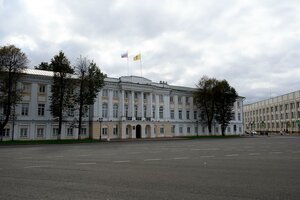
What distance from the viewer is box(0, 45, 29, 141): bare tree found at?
47.1 m

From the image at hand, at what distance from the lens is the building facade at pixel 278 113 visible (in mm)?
110688

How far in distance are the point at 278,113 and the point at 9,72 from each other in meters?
105

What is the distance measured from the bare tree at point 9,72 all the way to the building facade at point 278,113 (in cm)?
8523

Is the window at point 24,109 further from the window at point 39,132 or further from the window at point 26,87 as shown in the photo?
the window at point 39,132

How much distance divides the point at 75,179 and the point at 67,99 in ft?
152

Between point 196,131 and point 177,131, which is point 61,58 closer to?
point 177,131

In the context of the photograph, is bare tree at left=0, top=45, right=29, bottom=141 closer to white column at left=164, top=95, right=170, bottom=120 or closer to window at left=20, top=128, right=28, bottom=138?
window at left=20, top=128, right=28, bottom=138

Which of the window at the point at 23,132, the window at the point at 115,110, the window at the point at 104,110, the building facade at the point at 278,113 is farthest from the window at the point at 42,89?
the building facade at the point at 278,113

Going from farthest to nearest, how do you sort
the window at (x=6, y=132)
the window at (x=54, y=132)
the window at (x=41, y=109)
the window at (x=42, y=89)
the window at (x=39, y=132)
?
the window at (x=54, y=132) → the window at (x=42, y=89) → the window at (x=41, y=109) → the window at (x=39, y=132) → the window at (x=6, y=132)

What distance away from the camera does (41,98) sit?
57.4 meters

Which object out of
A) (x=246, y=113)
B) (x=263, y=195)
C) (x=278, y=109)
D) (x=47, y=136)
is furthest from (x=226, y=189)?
(x=246, y=113)

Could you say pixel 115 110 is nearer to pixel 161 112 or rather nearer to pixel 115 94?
→ pixel 115 94

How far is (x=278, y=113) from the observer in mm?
122062

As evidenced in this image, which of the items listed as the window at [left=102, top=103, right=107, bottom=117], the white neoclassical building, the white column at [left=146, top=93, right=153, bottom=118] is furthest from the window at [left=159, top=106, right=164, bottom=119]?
the window at [left=102, top=103, right=107, bottom=117]
